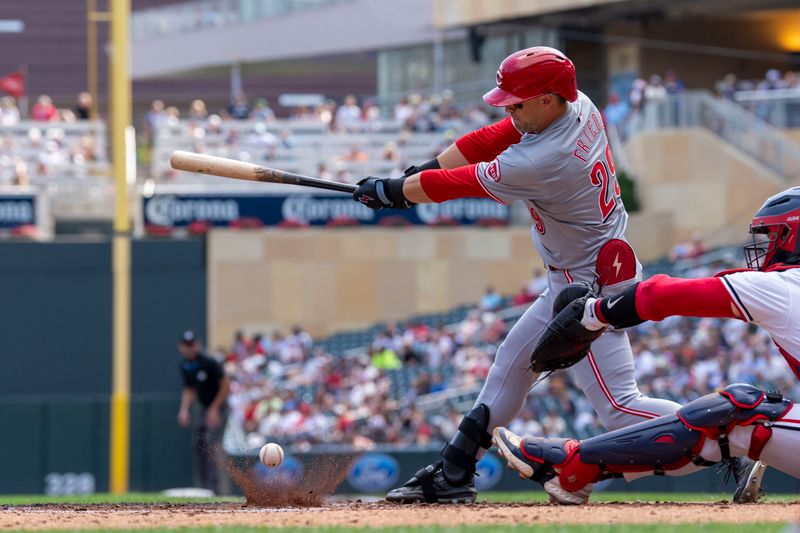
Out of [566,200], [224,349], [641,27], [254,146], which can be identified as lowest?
[224,349]

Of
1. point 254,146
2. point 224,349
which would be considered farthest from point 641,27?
point 224,349

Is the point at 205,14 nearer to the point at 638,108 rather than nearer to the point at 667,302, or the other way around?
the point at 638,108

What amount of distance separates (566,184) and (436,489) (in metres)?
1.58

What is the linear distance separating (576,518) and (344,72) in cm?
3398

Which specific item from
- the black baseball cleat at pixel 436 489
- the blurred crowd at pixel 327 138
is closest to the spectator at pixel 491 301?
the blurred crowd at pixel 327 138

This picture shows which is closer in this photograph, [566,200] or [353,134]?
[566,200]

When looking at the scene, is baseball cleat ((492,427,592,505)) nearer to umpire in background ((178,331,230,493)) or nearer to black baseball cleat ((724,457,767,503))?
black baseball cleat ((724,457,767,503))

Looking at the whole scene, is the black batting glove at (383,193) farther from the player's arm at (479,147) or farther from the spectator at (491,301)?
the spectator at (491,301)

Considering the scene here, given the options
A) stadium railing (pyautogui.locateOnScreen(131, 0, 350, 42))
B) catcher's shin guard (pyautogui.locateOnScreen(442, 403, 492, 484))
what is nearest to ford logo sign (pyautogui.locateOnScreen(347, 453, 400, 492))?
catcher's shin guard (pyautogui.locateOnScreen(442, 403, 492, 484))

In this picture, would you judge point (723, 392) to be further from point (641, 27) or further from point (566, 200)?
point (641, 27)

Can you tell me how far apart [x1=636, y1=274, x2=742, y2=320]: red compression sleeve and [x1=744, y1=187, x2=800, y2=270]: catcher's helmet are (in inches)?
15.9

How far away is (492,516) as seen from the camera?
5.66m

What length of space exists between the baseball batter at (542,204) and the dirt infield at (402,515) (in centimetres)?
31

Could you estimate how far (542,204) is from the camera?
6016 mm
